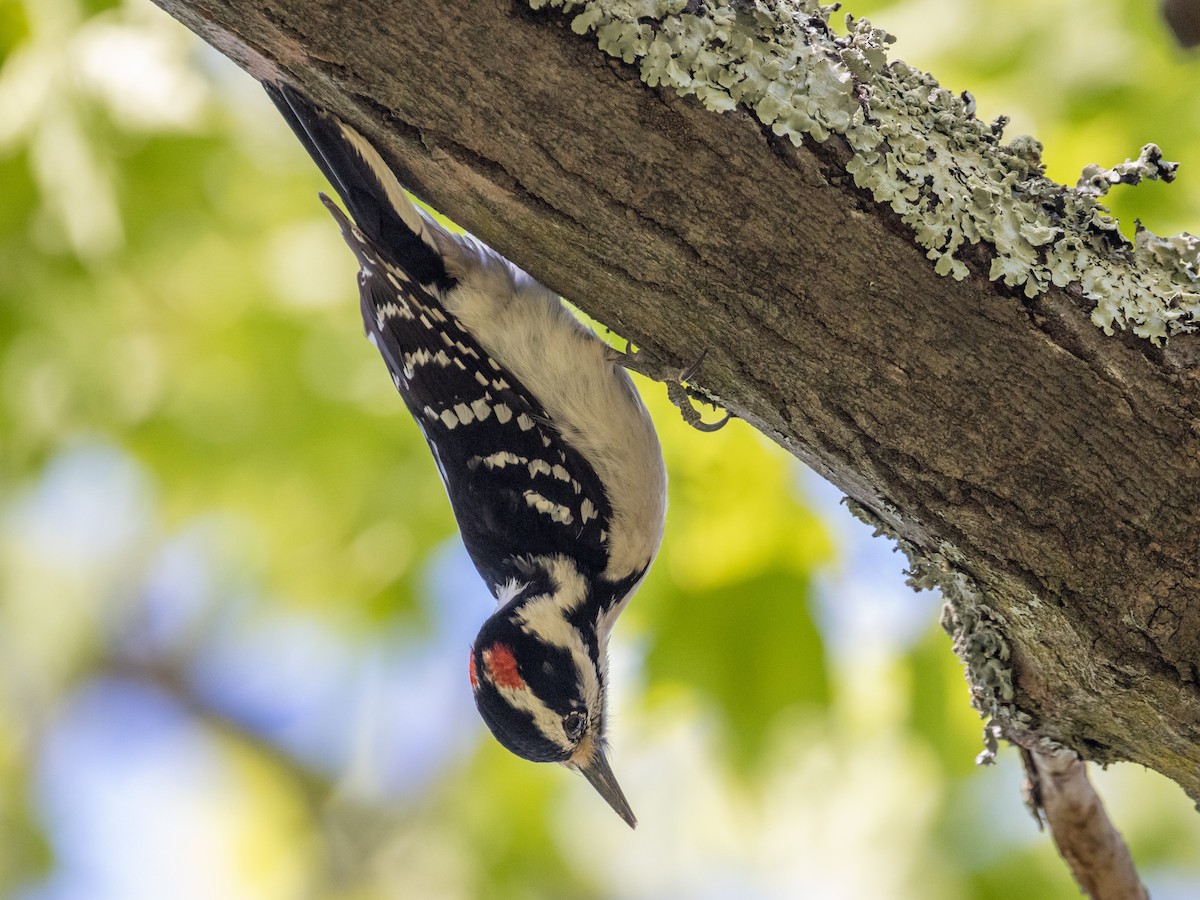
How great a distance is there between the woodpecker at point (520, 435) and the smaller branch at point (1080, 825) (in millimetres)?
1163

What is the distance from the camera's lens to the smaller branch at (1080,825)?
1922 millimetres

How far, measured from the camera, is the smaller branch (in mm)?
1922

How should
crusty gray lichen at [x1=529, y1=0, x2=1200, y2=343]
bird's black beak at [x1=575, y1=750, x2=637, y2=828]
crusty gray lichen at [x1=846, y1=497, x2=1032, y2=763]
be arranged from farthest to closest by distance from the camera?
bird's black beak at [x1=575, y1=750, x2=637, y2=828], crusty gray lichen at [x1=846, y1=497, x2=1032, y2=763], crusty gray lichen at [x1=529, y1=0, x2=1200, y2=343]

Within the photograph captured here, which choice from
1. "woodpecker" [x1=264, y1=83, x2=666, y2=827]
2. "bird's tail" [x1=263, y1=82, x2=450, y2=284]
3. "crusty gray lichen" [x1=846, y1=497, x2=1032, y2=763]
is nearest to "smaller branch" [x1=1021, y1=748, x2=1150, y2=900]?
"crusty gray lichen" [x1=846, y1=497, x2=1032, y2=763]

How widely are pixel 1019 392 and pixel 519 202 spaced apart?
0.82 metres

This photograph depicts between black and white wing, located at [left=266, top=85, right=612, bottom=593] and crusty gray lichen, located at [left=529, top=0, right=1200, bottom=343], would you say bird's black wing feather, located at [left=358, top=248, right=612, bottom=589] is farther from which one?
crusty gray lichen, located at [left=529, top=0, right=1200, bottom=343]

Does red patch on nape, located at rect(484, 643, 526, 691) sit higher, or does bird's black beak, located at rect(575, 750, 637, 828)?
red patch on nape, located at rect(484, 643, 526, 691)

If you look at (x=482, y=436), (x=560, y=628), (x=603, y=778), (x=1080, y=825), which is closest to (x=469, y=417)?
(x=482, y=436)

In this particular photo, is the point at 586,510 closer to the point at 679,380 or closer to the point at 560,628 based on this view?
the point at 560,628

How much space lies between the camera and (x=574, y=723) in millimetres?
2941

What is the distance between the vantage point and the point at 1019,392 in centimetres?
161

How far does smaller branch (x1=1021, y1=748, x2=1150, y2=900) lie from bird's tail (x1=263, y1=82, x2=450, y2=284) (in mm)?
1591

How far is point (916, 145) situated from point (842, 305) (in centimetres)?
27

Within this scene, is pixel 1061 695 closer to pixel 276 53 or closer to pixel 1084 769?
pixel 1084 769
